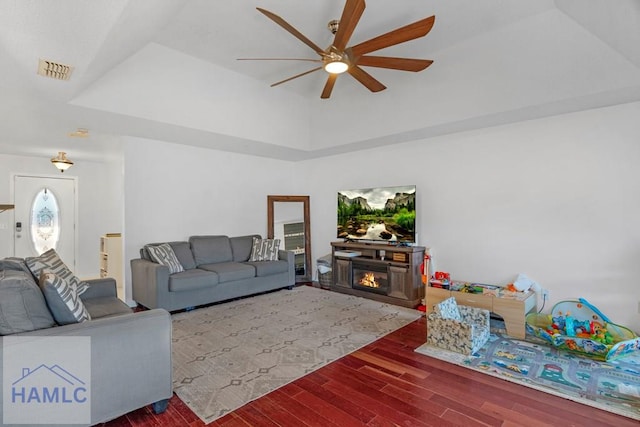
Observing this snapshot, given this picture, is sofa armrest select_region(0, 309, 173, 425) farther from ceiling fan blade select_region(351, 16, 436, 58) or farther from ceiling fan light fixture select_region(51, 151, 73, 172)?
ceiling fan light fixture select_region(51, 151, 73, 172)

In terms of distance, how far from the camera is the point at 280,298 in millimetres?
4879

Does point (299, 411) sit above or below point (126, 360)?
below

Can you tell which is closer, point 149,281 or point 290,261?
point 149,281

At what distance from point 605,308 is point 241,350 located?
383cm

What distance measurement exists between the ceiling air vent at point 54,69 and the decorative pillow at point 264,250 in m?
3.37

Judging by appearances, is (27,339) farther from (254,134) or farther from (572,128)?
(572,128)

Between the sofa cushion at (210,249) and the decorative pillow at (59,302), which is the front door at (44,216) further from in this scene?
the decorative pillow at (59,302)

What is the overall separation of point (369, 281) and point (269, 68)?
3.39m

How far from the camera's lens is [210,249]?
505 cm

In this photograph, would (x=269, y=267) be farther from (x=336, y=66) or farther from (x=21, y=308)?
(x=21, y=308)

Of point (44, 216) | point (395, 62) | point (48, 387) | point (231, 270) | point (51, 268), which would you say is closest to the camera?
point (48, 387)

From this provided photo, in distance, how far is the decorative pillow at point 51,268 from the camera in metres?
2.63

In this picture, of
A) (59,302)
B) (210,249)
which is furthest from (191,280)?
(59,302)

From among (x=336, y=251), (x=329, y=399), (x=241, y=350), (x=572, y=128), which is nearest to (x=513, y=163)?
(x=572, y=128)
